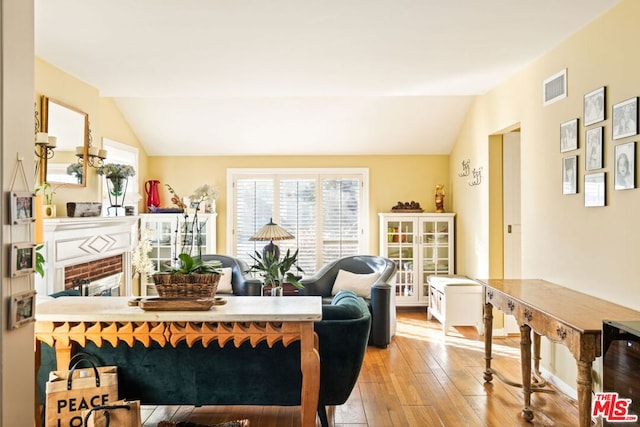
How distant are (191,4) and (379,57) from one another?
1.56 meters

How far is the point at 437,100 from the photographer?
602 cm

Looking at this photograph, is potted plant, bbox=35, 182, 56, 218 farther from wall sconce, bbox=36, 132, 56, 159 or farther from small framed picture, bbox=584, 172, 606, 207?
small framed picture, bbox=584, 172, 606, 207

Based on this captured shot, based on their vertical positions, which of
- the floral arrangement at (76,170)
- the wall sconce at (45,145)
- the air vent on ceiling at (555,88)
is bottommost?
the floral arrangement at (76,170)

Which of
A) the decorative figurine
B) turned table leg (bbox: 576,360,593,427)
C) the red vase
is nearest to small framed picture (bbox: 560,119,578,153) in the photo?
turned table leg (bbox: 576,360,593,427)

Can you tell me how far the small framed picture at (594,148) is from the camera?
3072 millimetres

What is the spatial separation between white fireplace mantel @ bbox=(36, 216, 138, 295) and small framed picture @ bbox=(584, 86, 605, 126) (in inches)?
154

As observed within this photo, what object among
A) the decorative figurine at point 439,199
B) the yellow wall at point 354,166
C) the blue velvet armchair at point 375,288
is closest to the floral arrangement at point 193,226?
the yellow wall at point 354,166

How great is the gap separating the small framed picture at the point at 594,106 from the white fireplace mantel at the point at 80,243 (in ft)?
12.8

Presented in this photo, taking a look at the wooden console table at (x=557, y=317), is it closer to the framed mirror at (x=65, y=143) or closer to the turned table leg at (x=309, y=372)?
the turned table leg at (x=309, y=372)

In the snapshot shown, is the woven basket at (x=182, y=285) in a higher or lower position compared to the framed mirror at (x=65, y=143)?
lower

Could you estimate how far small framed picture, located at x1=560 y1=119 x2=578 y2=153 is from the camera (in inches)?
132

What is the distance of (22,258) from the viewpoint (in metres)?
2.04

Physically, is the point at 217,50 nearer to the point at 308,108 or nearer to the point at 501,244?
the point at 308,108

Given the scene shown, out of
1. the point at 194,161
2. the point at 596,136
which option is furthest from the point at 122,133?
the point at 596,136
